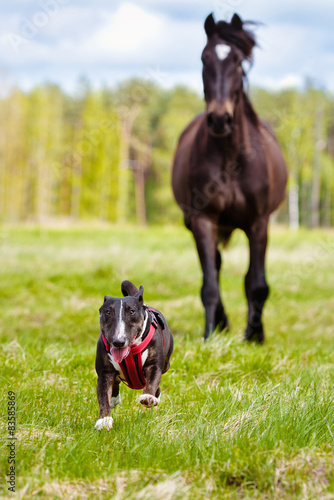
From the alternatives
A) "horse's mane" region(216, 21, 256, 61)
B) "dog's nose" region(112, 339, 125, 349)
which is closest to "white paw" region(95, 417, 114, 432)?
"dog's nose" region(112, 339, 125, 349)

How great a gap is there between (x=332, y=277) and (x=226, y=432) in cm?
985

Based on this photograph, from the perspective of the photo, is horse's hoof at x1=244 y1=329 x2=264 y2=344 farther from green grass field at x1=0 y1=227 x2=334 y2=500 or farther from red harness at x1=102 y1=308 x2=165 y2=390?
red harness at x1=102 y1=308 x2=165 y2=390

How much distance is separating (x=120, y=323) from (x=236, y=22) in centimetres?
400

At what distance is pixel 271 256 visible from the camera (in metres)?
14.7

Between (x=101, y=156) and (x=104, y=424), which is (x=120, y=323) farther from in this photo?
(x=101, y=156)

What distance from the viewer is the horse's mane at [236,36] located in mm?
5406

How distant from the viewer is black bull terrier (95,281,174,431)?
2504mm

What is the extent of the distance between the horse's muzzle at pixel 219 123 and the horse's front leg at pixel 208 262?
0.99 meters

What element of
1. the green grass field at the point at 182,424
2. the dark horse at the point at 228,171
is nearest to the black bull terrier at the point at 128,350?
the green grass field at the point at 182,424

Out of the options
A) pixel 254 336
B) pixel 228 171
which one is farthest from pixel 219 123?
pixel 254 336

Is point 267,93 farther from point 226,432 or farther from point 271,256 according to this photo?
point 226,432

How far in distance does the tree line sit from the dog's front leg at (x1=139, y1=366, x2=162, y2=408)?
124 ft

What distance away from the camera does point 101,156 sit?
4741 cm

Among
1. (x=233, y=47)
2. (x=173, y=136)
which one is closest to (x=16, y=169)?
(x=173, y=136)
